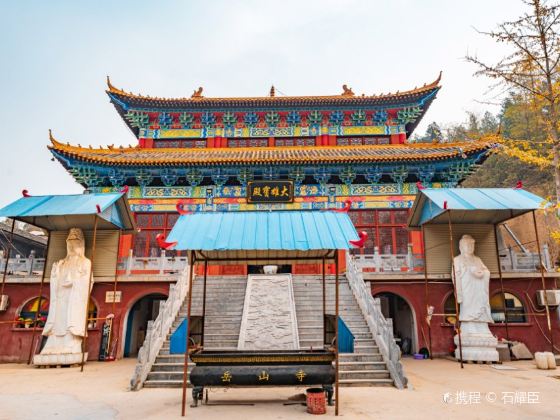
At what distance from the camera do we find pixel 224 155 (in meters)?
17.2

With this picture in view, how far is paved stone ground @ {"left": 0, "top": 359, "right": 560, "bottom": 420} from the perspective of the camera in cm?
590

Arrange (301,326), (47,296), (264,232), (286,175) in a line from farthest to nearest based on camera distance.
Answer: (286,175)
(47,296)
(301,326)
(264,232)

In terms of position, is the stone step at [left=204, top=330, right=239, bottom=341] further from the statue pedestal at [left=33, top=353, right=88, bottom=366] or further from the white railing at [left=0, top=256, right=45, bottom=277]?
the white railing at [left=0, top=256, right=45, bottom=277]

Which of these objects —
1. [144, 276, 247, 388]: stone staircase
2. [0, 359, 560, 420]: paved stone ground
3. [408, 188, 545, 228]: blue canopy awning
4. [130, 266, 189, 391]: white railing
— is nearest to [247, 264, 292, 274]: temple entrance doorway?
[144, 276, 247, 388]: stone staircase

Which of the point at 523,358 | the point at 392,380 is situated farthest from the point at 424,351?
the point at 392,380

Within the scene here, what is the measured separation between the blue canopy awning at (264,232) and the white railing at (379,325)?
10.9ft

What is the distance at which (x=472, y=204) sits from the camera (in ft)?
34.7

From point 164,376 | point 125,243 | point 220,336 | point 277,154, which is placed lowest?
point 164,376

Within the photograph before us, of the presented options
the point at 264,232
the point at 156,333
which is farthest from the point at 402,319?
the point at 264,232

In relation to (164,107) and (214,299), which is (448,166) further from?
(164,107)

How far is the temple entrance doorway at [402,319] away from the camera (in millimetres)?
12828

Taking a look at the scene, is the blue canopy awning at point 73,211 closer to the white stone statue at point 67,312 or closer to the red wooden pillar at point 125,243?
the white stone statue at point 67,312

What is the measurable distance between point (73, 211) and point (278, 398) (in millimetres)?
8056

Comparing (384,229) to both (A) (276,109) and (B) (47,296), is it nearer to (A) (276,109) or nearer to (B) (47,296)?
(A) (276,109)
